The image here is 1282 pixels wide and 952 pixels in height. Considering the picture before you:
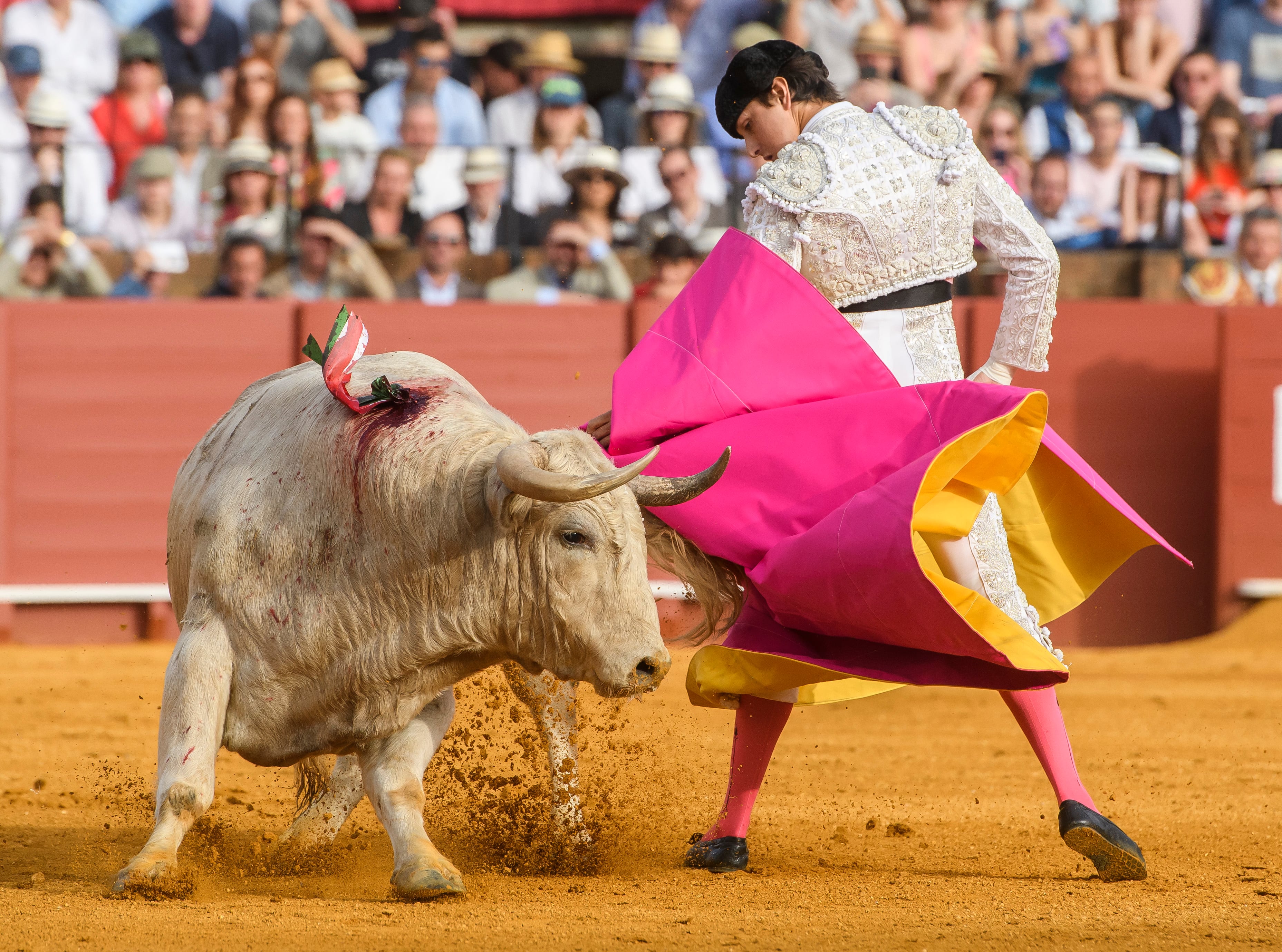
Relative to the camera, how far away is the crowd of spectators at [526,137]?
6.93m

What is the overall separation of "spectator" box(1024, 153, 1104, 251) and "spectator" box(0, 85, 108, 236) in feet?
13.6

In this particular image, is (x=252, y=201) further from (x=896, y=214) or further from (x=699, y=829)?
(x=896, y=214)

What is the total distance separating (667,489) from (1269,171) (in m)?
5.69

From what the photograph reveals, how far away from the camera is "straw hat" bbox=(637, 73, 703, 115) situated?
7.24 metres

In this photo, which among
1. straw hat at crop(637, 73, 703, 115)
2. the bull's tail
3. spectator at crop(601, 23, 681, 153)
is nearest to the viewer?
the bull's tail

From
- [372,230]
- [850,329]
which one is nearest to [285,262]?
[372,230]

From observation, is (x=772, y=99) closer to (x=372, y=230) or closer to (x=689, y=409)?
(x=689, y=409)

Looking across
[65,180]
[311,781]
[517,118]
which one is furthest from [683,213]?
[311,781]

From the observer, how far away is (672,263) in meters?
6.86

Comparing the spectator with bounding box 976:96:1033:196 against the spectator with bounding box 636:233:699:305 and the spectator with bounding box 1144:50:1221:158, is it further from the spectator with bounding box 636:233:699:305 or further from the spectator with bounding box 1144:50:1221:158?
the spectator with bounding box 636:233:699:305

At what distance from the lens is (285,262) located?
6.92 metres

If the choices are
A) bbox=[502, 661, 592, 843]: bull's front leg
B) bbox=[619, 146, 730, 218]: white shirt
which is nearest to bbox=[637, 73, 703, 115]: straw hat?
bbox=[619, 146, 730, 218]: white shirt

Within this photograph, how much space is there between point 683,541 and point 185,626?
0.87m

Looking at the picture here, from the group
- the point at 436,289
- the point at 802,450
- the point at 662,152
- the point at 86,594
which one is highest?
the point at 662,152
